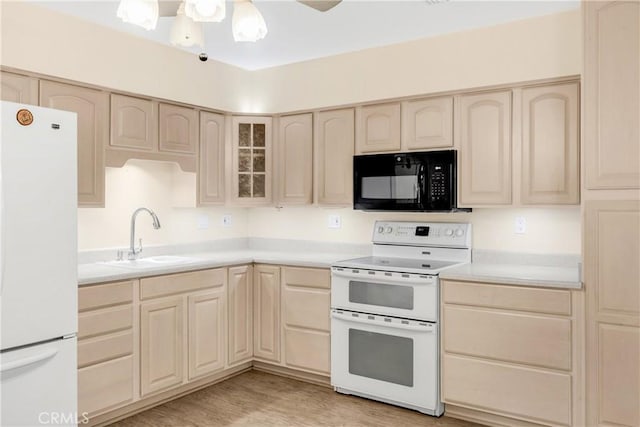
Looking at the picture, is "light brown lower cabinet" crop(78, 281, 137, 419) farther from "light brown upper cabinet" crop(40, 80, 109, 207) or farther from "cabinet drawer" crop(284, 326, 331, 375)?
"cabinet drawer" crop(284, 326, 331, 375)

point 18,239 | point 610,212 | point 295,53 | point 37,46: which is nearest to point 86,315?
point 18,239

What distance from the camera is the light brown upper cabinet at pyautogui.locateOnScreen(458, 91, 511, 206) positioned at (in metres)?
3.14

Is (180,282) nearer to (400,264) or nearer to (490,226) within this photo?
(400,264)

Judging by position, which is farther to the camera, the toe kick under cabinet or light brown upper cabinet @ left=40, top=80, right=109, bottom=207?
light brown upper cabinet @ left=40, top=80, right=109, bottom=207

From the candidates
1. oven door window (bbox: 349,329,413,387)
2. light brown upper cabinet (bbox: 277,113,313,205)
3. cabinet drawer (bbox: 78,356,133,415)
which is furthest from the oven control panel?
cabinet drawer (bbox: 78,356,133,415)

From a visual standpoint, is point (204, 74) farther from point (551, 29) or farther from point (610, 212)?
point (610, 212)

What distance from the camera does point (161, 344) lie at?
3193 mm

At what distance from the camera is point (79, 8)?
3.07 m

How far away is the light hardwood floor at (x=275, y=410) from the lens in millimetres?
3002

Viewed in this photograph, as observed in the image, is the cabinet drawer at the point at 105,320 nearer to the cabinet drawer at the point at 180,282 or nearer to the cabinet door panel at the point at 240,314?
the cabinet drawer at the point at 180,282

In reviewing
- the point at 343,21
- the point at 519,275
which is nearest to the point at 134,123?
the point at 343,21

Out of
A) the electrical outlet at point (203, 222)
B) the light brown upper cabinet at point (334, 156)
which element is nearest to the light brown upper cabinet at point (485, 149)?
the light brown upper cabinet at point (334, 156)

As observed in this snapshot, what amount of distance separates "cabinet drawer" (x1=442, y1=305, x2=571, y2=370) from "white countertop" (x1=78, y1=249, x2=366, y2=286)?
3.14 ft

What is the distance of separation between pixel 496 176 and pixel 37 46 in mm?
2914
